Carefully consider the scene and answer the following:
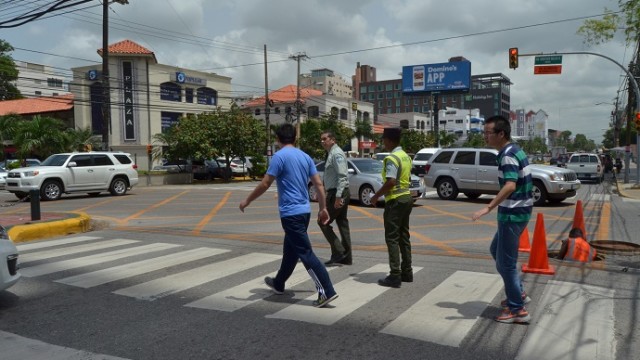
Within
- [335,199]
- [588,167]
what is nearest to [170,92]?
[588,167]

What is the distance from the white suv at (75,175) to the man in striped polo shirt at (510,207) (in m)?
17.4

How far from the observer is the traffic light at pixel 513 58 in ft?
72.3

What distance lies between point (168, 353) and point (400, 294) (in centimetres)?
253

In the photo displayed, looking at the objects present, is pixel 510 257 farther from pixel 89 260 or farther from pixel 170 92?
→ pixel 170 92

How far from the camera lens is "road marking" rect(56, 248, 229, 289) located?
20.3 feet

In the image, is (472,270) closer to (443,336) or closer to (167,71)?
(443,336)

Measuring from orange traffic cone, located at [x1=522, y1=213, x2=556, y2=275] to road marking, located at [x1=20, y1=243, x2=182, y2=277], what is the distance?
18.1ft

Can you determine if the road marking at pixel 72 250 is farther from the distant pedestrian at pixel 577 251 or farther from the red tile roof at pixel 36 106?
the red tile roof at pixel 36 106

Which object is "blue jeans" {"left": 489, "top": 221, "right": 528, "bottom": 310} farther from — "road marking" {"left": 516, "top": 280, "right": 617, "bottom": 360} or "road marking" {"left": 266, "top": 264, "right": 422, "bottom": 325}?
"road marking" {"left": 266, "top": 264, "right": 422, "bottom": 325}

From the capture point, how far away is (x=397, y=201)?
565 centimetres

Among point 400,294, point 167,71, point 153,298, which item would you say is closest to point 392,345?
point 400,294

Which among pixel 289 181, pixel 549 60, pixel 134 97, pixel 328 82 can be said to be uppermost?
pixel 328 82

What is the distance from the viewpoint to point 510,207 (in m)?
4.38

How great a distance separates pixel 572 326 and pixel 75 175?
18465mm
